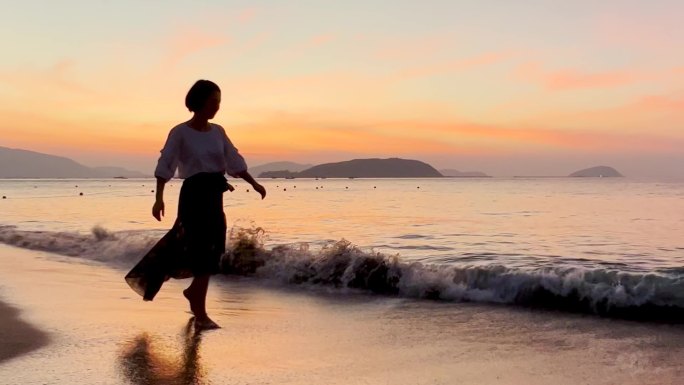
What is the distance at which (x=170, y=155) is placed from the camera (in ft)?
18.3

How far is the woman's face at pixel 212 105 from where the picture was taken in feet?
18.7

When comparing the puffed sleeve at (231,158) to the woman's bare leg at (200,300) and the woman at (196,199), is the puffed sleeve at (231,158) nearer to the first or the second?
the woman at (196,199)

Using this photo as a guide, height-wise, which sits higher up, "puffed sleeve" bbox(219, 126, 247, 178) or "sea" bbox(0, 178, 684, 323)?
"puffed sleeve" bbox(219, 126, 247, 178)

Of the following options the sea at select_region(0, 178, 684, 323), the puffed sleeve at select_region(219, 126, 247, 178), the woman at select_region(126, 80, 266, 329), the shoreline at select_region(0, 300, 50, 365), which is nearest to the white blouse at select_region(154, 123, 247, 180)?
the woman at select_region(126, 80, 266, 329)

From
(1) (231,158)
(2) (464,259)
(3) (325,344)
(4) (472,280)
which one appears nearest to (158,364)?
(3) (325,344)

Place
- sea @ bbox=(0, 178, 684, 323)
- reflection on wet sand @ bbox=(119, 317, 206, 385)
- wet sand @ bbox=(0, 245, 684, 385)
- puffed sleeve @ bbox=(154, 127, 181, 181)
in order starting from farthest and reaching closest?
sea @ bbox=(0, 178, 684, 323), puffed sleeve @ bbox=(154, 127, 181, 181), wet sand @ bbox=(0, 245, 684, 385), reflection on wet sand @ bbox=(119, 317, 206, 385)

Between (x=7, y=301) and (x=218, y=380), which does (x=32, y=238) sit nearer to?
(x=7, y=301)

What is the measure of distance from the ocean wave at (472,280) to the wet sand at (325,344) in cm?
56

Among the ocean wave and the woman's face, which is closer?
the woman's face

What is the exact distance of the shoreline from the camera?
463cm

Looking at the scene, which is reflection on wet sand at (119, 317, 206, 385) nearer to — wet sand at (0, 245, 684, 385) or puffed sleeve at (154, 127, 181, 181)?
wet sand at (0, 245, 684, 385)

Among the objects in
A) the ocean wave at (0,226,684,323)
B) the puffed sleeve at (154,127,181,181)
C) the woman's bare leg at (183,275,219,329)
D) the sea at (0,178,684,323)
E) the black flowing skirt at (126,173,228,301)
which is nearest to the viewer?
the puffed sleeve at (154,127,181,181)

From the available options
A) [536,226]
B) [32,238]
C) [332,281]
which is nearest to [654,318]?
[332,281]

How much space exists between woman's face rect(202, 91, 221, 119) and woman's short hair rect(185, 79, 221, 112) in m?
0.03
